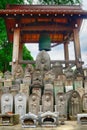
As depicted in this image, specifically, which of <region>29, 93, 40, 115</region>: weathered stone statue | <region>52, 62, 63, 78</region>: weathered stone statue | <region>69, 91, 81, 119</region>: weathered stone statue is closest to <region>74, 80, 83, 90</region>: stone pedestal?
<region>69, 91, 81, 119</region>: weathered stone statue

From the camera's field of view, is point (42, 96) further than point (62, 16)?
No

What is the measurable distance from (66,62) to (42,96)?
5.49 meters

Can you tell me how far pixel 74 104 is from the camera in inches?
465

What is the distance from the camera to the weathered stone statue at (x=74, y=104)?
11732 mm

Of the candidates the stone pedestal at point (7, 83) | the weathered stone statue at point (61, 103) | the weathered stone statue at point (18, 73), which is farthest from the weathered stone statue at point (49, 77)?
the weathered stone statue at point (61, 103)

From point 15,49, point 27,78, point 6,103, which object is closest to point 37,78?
point 27,78

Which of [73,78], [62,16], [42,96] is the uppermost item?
[62,16]

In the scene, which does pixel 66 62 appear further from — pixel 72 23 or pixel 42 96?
pixel 42 96

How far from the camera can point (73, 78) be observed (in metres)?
14.3

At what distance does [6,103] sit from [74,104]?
8.99ft

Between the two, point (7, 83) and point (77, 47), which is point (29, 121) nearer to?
point (7, 83)

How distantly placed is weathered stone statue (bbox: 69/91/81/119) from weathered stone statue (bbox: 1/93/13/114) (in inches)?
94.9

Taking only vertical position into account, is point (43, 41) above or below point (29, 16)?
below

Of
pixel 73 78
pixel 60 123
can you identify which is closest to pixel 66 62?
pixel 73 78
